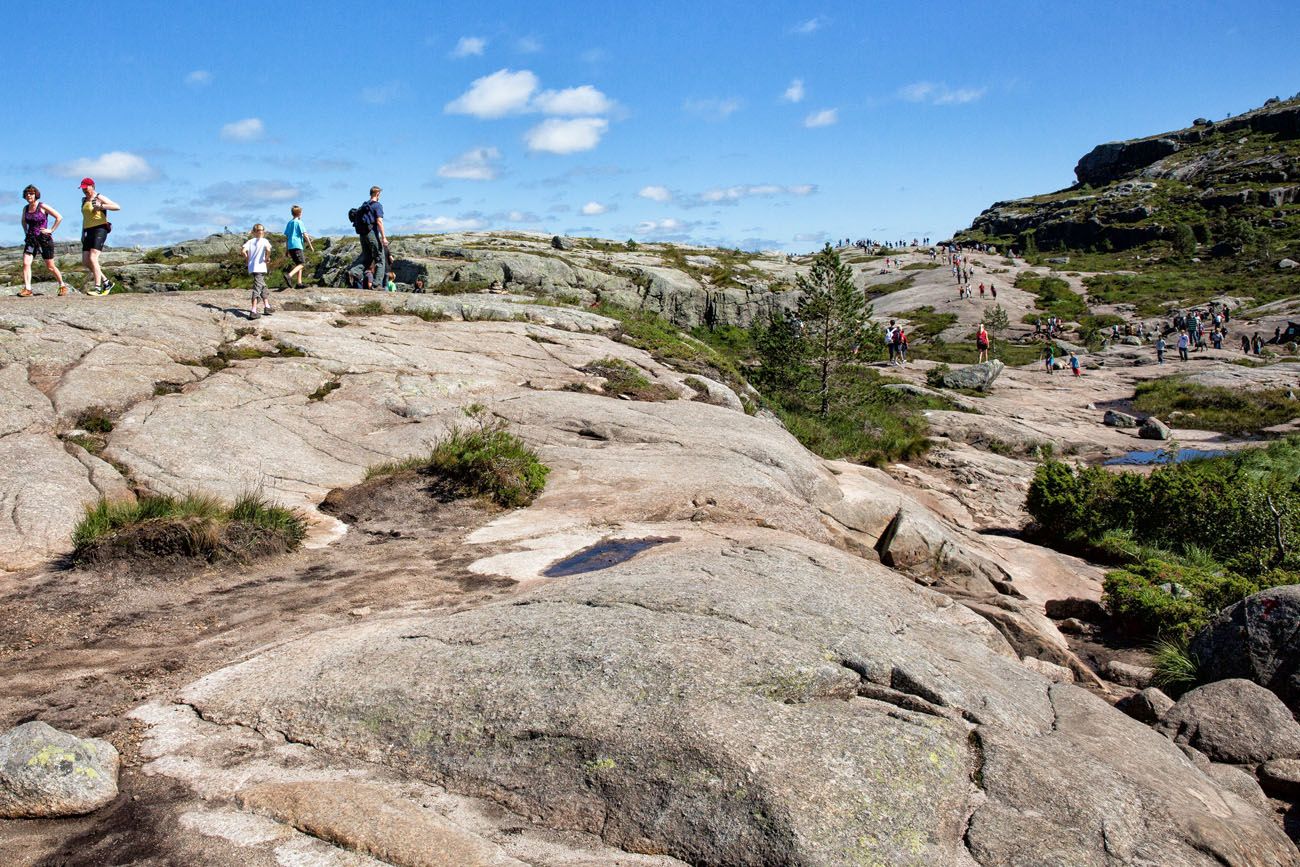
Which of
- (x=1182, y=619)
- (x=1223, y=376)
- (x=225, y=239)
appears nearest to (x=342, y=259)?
(x=225, y=239)

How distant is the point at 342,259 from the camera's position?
3412 centimetres

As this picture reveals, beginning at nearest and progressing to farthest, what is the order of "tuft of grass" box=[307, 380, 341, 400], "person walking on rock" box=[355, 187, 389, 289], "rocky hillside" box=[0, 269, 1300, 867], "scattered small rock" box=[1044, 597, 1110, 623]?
"rocky hillside" box=[0, 269, 1300, 867]
"scattered small rock" box=[1044, 597, 1110, 623]
"tuft of grass" box=[307, 380, 341, 400]
"person walking on rock" box=[355, 187, 389, 289]

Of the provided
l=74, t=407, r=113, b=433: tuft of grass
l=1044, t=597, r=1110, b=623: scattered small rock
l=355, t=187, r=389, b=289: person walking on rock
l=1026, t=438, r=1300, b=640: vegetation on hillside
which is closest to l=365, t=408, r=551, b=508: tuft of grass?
l=74, t=407, r=113, b=433: tuft of grass

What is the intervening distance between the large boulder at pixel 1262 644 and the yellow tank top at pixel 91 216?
67.3ft

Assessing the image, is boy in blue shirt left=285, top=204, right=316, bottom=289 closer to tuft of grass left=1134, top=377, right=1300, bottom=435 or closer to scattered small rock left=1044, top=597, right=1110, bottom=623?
scattered small rock left=1044, top=597, right=1110, bottom=623

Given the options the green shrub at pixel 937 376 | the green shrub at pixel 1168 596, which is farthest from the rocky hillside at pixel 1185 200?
the green shrub at pixel 1168 596

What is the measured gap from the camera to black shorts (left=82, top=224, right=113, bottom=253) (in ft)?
57.2

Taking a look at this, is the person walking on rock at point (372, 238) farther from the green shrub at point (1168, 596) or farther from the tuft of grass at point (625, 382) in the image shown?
the green shrub at point (1168, 596)

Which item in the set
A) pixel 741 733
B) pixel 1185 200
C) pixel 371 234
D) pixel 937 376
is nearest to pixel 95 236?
pixel 371 234

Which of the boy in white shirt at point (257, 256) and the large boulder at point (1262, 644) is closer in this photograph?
the large boulder at point (1262, 644)

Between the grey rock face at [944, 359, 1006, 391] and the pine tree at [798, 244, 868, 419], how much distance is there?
1791cm

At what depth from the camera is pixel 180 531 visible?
30.4ft

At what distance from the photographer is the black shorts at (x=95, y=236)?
17422mm

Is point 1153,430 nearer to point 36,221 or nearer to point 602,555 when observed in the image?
point 602,555
